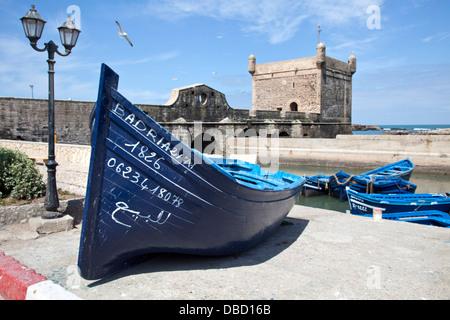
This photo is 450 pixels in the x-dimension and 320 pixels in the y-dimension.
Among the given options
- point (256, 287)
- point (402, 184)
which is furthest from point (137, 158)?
point (402, 184)

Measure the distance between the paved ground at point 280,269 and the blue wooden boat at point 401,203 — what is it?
3291 mm

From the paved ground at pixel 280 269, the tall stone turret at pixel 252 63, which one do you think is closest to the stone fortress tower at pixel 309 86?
the tall stone turret at pixel 252 63

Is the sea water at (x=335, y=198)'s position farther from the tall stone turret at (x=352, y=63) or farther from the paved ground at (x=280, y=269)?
the tall stone turret at (x=352, y=63)

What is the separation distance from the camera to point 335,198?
484 inches

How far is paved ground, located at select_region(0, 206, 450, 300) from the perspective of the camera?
2.84 metres

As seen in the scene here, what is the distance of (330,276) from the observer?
3.27 metres

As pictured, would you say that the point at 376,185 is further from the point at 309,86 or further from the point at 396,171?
the point at 309,86

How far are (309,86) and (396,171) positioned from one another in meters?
16.6

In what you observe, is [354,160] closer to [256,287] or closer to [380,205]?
[380,205]

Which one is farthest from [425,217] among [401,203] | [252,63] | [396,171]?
[252,63]

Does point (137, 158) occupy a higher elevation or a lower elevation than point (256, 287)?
higher

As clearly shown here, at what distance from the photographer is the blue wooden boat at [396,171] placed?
12523mm
